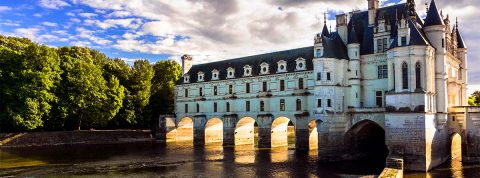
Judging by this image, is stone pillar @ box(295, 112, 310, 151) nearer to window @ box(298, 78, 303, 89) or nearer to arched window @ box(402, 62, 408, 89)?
window @ box(298, 78, 303, 89)

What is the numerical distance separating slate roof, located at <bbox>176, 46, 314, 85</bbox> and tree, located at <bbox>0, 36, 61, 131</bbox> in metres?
18.9

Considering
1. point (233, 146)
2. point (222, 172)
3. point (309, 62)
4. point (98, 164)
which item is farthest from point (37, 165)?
point (309, 62)

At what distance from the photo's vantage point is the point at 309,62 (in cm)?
4431

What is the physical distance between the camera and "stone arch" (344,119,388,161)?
121ft

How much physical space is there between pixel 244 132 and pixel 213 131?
6044 mm

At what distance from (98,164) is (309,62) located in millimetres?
23138

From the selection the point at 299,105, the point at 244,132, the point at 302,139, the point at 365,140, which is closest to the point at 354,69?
the point at 365,140

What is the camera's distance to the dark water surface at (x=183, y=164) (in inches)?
1177

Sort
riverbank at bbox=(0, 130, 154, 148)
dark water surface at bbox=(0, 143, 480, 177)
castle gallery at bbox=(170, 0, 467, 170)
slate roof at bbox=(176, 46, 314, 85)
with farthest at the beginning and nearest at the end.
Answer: riverbank at bbox=(0, 130, 154, 148) < slate roof at bbox=(176, 46, 314, 85) < castle gallery at bbox=(170, 0, 467, 170) < dark water surface at bbox=(0, 143, 480, 177)

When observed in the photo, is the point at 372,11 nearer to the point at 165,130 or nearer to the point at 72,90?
the point at 165,130

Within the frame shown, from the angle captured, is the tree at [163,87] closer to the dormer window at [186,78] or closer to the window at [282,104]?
the dormer window at [186,78]

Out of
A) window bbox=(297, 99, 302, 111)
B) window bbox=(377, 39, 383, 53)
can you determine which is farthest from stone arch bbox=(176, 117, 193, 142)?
window bbox=(377, 39, 383, 53)

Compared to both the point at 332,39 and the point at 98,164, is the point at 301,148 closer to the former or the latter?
the point at 332,39

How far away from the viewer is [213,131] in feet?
188
